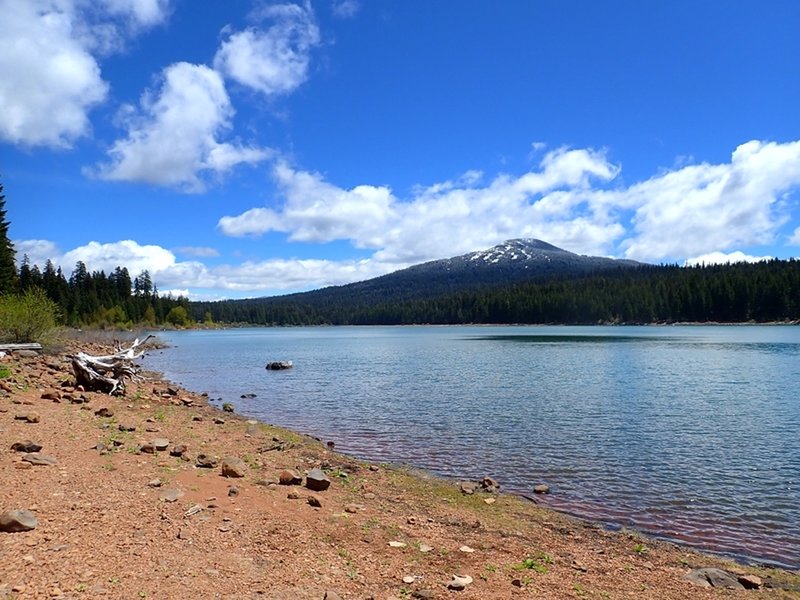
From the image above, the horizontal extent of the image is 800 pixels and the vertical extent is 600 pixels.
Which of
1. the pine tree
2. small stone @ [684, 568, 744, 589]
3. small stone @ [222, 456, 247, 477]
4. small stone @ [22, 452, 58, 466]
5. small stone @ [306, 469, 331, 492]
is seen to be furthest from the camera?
the pine tree

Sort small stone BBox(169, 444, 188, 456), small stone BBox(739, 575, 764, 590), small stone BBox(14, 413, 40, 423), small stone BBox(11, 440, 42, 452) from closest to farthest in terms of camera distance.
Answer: small stone BBox(739, 575, 764, 590) < small stone BBox(11, 440, 42, 452) < small stone BBox(169, 444, 188, 456) < small stone BBox(14, 413, 40, 423)

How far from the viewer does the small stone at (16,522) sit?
852 cm

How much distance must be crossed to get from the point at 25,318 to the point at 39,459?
115ft

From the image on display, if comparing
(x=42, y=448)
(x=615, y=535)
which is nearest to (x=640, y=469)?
(x=615, y=535)

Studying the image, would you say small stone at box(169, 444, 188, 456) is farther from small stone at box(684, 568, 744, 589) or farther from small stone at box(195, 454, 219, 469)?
small stone at box(684, 568, 744, 589)

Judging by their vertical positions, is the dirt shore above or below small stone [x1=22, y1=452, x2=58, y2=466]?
below

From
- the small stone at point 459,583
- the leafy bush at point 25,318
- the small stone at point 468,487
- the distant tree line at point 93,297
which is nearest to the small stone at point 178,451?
the small stone at point 468,487

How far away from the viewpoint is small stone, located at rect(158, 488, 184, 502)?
1116 cm

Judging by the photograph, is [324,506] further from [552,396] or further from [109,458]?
[552,396]

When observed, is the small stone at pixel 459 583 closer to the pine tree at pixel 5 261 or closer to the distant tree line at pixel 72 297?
the distant tree line at pixel 72 297

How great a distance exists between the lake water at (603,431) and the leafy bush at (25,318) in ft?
37.2

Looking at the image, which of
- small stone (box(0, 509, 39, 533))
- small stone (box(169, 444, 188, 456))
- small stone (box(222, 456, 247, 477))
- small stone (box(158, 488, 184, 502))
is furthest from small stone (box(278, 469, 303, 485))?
small stone (box(0, 509, 39, 533))

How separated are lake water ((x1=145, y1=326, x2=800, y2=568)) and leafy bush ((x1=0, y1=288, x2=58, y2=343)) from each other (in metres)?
11.3

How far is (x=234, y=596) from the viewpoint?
748 cm
